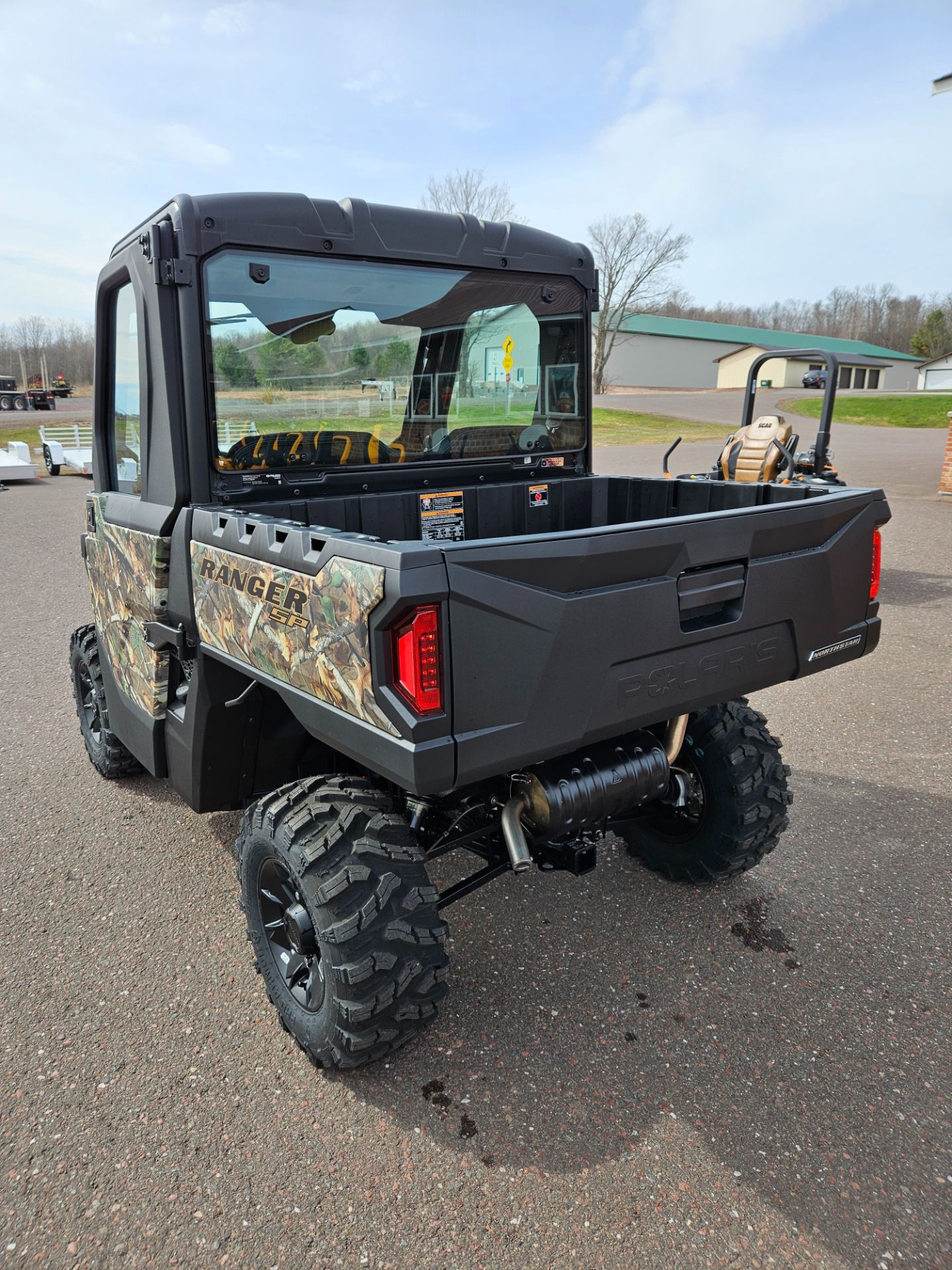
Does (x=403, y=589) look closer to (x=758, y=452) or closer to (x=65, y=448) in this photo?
(x=758, y=452)

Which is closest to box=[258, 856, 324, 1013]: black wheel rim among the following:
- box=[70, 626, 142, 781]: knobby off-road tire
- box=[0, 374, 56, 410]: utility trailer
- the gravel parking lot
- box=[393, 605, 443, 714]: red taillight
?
the gravel parking lot

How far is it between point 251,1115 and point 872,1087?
1.75 metres

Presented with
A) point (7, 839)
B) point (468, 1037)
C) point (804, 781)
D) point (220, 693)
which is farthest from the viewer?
point (804, 781)

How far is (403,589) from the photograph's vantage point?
1.87 m

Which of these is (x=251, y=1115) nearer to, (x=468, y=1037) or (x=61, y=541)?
(x=468, y=1037)

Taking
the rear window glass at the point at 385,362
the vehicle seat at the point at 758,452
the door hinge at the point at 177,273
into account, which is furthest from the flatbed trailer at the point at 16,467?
the door hinge at the point at 177,273

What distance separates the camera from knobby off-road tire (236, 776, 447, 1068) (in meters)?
2.34

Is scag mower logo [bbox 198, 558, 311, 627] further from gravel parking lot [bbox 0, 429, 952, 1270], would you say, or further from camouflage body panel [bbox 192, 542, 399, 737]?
gravel parking lot [bbox 0, 429, 952, 1270]

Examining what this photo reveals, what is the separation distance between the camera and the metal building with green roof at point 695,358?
68.8 meters

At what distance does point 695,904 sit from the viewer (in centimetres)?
340

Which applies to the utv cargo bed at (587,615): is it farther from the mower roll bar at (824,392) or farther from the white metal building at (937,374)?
the white metal building at (937,374)

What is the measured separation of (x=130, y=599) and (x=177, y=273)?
1213 millimetres

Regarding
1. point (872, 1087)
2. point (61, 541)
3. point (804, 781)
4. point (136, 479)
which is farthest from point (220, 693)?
point (61, 541)

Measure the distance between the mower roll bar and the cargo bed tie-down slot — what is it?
200 inches
